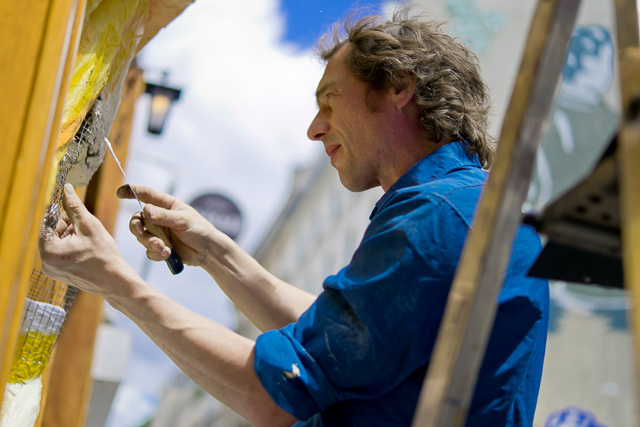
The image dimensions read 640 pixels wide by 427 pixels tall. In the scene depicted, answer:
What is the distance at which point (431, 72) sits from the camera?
221 centimetres

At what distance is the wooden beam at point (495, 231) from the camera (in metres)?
1.04

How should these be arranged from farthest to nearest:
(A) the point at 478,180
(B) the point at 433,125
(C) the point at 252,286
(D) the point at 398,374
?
(C) the point at 252,286
(B) the point at 433,125
(A) the point at 478,180
(D) the point at 398,374

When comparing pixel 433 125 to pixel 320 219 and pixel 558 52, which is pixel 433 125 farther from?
pixel 320 219

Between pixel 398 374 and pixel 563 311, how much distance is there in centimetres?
1126

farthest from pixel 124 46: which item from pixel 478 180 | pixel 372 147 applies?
pixel 478 180

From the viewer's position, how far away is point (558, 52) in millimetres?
1118

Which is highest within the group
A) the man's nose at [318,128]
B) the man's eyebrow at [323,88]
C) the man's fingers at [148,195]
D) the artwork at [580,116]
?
the artwork at [580,116]

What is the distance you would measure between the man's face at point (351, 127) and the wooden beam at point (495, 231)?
1048 millimetres

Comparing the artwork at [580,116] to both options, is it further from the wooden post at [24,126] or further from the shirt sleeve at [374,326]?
the wooden post at [24,126]

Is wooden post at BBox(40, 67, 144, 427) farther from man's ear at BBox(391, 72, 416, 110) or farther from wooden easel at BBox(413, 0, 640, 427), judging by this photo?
wooden easel at BBox(413, 0, 640, 427)

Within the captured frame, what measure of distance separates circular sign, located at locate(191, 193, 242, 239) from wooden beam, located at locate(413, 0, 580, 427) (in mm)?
12491

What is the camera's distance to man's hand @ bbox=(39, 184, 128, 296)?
5.95 ft

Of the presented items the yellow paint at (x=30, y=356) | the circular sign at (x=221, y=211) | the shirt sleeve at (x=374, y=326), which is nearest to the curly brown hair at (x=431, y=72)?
A: the shirt sleeve at (x=374, y=326)

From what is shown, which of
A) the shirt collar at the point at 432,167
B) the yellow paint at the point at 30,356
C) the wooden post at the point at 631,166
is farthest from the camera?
the yellow paint at the point at 30,356
